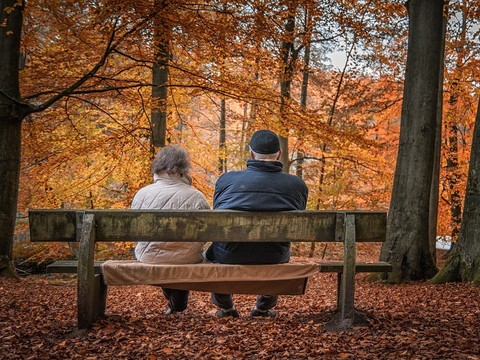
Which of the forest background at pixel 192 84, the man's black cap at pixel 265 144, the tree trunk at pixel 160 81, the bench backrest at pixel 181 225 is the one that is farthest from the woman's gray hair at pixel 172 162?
the tree trunk at pixel 160 81

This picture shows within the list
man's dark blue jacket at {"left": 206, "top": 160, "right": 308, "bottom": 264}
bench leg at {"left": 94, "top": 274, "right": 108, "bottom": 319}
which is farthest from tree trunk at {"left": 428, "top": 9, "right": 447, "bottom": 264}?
bench leg at {"left": 94, "top": 274, "right": 108, "bottom": 319}

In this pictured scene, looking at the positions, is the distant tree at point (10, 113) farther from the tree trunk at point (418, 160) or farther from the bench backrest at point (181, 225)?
the tree trunk at point (418, 160)

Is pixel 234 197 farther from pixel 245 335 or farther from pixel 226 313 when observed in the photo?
pixel 226 313

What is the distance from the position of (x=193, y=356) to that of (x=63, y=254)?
12133 mm

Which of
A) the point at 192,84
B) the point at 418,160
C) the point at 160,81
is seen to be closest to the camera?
the point at 418,160

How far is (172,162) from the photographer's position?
446 cm

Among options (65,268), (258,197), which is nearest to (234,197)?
(258,197)

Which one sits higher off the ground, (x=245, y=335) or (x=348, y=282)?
(x=348, y=282)

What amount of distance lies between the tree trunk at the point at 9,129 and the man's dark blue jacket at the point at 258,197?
178 inches

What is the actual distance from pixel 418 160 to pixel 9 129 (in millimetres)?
6417

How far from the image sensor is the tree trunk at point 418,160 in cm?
766

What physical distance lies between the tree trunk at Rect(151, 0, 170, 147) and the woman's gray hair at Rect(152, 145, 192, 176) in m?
4.01

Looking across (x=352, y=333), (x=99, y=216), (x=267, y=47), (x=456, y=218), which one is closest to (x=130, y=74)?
(x=267, y=47)

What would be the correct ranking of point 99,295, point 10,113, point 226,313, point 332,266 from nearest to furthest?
point 99,295, point 332,266, point 226,313, point 10,113
